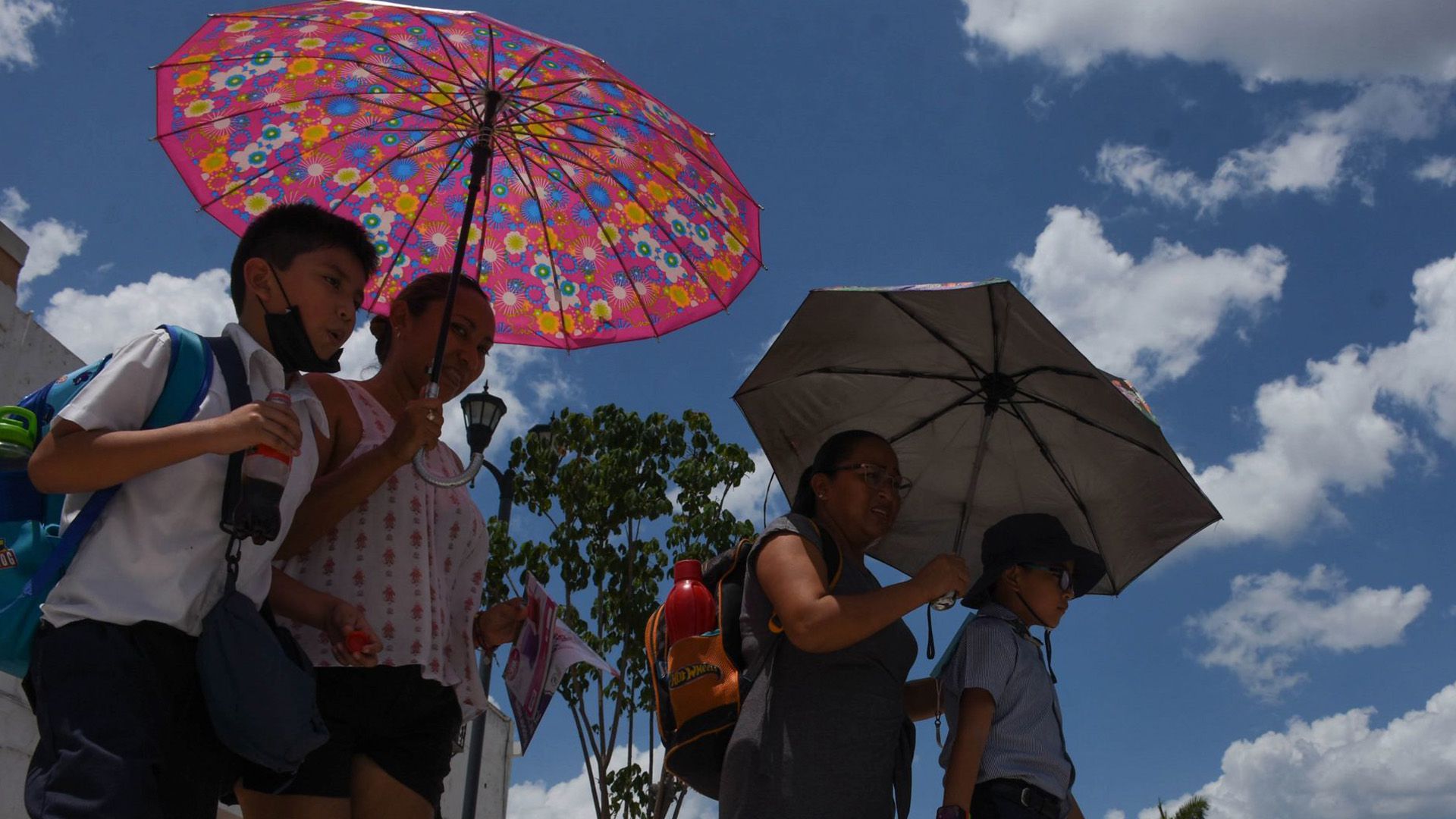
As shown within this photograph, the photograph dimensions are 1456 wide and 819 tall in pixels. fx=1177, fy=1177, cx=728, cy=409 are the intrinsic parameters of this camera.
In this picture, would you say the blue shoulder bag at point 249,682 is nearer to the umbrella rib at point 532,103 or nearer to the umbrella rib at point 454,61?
the umbrella rib at point 454,61

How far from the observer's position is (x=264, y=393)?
2420mm

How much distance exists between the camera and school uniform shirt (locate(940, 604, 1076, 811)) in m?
3.46

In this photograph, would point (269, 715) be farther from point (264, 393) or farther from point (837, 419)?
point (837, 419)

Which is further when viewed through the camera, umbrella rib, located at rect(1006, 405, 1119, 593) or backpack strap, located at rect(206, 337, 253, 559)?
umbrella rib, located at rect(1006, 405, 1119, 593)

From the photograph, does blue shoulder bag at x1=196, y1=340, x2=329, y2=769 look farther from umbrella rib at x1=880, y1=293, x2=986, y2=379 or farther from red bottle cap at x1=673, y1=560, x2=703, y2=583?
umbrella rib at x1=880, y1=293, x2=986, y2=379

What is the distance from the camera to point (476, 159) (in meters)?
3.84

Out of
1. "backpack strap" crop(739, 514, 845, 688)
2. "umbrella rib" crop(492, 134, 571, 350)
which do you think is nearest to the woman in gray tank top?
"backpack strap" crop(739, 514, 845, 688)

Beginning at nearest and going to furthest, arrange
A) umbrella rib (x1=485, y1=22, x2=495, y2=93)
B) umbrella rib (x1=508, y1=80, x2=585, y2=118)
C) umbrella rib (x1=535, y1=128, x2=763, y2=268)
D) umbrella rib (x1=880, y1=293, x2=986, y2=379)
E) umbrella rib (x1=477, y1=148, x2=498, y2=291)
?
umbrella rib (x1=485, y1=22, x2=495, y2=93), umbrella rib (x1=508, y1=80, x2=585, y2=118), umbrella rib (x1=535, y1=128, x2=763, y2=268), umbrella rib (x1=880, y1=293, x2=986, y2=379), umbrella rib (x1=477, y1=148, x2=498, y2=291)

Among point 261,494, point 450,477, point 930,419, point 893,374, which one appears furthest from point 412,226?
point 261,494

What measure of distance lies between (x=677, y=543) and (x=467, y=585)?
24.3 ft

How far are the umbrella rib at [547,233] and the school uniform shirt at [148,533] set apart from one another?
1.94 m

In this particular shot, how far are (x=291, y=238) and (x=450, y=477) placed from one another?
2.47ft

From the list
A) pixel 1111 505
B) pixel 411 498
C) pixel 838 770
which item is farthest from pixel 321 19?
pixel 1111 505

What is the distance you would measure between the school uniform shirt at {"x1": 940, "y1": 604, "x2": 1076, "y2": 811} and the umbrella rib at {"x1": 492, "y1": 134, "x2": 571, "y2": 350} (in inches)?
70.6
